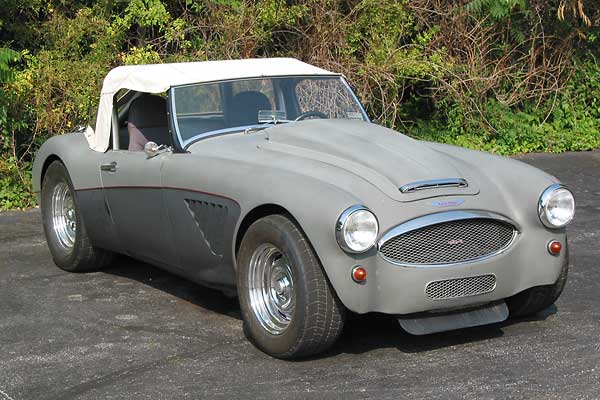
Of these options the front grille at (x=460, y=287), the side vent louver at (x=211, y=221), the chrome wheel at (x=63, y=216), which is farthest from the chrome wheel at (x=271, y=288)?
the chrome wheel at (x=63, y=216)

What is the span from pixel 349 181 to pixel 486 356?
118 centimetres

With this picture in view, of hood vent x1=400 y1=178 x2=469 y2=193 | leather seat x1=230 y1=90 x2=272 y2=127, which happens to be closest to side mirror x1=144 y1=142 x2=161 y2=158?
leather seat x1=230 y1=90 x2=272 y2=127

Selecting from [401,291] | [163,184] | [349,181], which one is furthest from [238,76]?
[401,291]

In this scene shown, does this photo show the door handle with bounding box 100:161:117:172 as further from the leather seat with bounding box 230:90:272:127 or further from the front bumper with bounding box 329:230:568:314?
the front bumper with bounding box 329:230:568:314

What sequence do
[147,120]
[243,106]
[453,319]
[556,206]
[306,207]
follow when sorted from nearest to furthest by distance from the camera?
[306,207] → [453,319] → [556,206] → [243,106] → [147,120]

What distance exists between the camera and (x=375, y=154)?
236 inches

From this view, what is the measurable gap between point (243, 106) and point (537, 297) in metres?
2.30

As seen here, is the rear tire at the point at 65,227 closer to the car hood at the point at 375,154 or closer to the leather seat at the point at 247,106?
the leather seat at the point at 247,106

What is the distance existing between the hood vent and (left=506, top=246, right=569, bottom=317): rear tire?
2.51 ft

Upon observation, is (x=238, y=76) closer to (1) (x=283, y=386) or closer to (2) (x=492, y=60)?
(1) (x=283, y=386)

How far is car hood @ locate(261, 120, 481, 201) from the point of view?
5.68 m

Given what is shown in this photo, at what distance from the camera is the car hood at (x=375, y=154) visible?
18.6 feet

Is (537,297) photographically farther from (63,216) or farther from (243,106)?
(63,216)

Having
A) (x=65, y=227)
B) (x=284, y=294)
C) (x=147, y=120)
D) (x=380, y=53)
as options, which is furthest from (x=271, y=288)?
(x=380, y=53)
